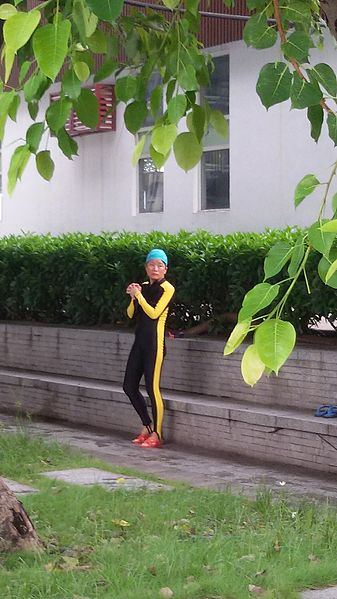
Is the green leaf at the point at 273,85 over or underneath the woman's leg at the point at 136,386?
over

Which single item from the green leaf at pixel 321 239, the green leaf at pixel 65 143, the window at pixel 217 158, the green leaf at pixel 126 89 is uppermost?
the window at pixel 217 158

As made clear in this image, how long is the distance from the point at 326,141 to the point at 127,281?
9.99 feet

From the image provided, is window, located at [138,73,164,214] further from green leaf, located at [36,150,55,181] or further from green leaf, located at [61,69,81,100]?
green leaf, located at [61,69,81,100]

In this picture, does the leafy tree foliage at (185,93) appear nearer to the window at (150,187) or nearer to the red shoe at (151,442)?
the red shoe at (151,442)

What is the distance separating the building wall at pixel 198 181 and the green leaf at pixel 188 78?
34.3ft

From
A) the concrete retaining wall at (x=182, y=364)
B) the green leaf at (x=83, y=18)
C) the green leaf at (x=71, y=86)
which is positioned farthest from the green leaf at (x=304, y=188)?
the concrete retaining wall at (x=182, y=364)

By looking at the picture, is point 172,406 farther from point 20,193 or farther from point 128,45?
point 20,193

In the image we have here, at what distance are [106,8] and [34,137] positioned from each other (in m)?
1.07

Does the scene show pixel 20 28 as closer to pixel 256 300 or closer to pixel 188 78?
pixel 256 300

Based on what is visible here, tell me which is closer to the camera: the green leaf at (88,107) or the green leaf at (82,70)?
the green leaf at (88,107)

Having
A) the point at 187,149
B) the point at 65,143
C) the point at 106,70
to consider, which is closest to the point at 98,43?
the point at 106,70

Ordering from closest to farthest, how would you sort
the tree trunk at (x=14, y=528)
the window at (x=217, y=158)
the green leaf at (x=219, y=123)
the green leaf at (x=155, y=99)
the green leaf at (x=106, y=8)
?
the green leaf at (x=106, y=8) < the green leaf at (x=155, y=99) < the green leaf at (x=219, y=123) < the tree trunk at (x=14, y=528) < the window at (x=217, y=158)

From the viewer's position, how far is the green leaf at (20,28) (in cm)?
301

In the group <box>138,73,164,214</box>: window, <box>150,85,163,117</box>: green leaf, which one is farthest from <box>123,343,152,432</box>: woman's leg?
<box>150,85,163,117</box>: green leaf
